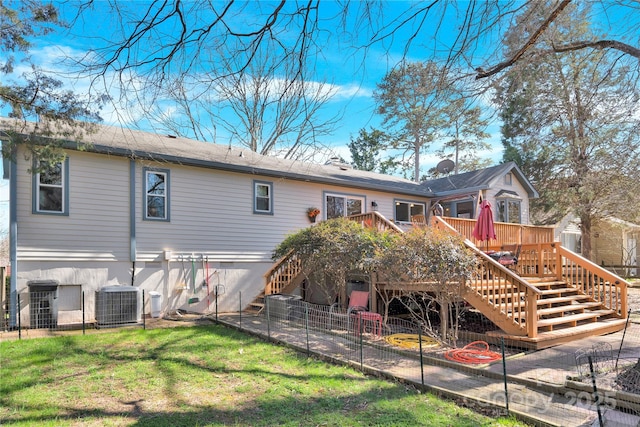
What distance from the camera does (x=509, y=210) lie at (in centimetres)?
1766

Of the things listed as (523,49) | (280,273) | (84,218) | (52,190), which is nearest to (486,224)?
(280,273)

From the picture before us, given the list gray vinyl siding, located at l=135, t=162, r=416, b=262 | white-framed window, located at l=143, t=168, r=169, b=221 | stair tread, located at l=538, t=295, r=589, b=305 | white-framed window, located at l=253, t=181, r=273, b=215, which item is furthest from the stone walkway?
white-framed window, located at l=253, t=181, r=273, b=215

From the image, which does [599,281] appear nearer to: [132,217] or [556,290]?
[556,290]

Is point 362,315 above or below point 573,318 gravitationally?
above

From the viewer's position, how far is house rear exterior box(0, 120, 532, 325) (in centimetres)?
909

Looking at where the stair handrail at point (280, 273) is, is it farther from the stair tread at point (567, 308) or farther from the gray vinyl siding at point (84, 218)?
the stair tread at point (567, 308)

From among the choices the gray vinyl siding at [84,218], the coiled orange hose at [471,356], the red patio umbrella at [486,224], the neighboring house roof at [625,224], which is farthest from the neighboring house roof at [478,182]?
the gray vinyl siding at [84,218]

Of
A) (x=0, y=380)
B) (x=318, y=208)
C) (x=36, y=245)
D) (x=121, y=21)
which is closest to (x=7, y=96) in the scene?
(x=36, y=245)

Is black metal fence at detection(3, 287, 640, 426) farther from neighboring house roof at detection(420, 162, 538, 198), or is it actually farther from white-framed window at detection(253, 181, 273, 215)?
neighboring house roof at detection(420, 162, 538, 198)

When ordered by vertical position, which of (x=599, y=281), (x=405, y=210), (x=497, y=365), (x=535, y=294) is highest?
(x=405, y=210)

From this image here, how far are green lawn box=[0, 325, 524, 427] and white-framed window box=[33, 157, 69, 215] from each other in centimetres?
327

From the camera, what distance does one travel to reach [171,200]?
35.9ft

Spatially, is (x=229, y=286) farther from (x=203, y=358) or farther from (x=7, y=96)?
(x=7, y=96)

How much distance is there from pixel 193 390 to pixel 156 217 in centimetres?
663
